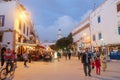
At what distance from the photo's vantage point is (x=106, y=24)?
1565 inches

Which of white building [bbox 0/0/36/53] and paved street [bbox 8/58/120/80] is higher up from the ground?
white building [bbox 0/0/36/53]

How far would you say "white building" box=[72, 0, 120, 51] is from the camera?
36062 millimetres

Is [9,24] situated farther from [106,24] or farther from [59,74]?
[59,74]

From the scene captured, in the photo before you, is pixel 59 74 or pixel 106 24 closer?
pixel 59 74

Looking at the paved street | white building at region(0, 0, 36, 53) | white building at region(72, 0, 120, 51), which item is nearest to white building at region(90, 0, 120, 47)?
white building at region(72, 0, 120, 51)

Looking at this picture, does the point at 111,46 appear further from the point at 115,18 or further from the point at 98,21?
the point at 98,21

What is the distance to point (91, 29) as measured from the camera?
4859 centimetres

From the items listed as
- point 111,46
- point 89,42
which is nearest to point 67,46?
point 89,42

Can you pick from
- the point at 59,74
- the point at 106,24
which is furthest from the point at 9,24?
the point at 59,74

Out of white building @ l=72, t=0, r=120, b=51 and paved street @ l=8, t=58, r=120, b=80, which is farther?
white building @ l=72, t=0, r=120, b=51

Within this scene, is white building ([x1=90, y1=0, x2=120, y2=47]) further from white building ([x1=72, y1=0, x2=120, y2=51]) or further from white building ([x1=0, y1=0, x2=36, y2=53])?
white building ([x1=0, y1=0, x2=36, y2=53])

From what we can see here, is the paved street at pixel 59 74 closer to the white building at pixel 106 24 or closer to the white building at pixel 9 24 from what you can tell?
the white building at pixel 9 24

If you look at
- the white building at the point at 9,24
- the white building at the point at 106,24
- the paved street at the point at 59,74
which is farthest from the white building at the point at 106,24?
the paved street at the point at 59,74

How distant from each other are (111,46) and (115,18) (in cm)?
465
